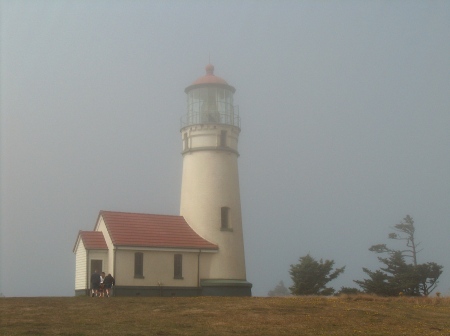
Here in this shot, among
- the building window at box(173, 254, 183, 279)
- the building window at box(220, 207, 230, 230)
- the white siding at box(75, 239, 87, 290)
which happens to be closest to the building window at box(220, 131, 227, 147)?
the building window at box(220, 207, 230, 230)

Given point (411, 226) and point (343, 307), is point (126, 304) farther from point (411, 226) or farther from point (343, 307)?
point (411, 226)

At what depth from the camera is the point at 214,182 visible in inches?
1476

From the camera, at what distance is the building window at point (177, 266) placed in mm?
35281

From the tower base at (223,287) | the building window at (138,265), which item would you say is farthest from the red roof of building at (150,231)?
the tower base at (223,287)

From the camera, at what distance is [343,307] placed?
2447cm

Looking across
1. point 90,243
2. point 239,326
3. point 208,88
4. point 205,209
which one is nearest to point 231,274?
point 205,209

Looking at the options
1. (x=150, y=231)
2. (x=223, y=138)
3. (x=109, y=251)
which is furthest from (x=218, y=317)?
(x=223, y=138)

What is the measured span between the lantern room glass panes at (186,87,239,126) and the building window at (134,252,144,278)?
9027mm

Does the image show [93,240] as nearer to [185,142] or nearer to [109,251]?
[109,251]

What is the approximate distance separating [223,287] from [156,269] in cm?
404

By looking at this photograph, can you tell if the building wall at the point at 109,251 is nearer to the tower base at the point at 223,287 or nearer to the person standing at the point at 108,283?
the person standing at the point at 108,283

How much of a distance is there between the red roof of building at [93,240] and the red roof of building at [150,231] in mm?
934

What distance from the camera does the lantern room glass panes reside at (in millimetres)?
38594

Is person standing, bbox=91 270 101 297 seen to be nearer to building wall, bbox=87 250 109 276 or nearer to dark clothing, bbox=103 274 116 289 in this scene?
dark clothing, bbox=103 274 116 289
